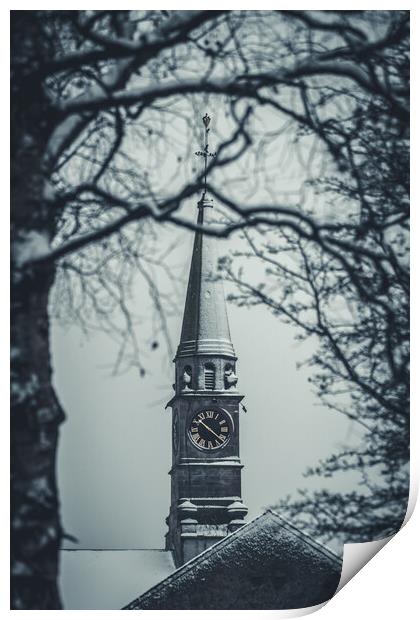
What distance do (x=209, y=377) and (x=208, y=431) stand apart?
80cm

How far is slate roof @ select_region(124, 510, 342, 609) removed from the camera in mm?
7773

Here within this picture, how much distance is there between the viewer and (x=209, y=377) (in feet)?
58.1

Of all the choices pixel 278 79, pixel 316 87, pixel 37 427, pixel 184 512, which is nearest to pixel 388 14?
pixel 316 87

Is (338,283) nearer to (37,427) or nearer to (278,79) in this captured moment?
(278,79)

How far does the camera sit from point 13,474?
5.82m

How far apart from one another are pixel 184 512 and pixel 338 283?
9.58 meters

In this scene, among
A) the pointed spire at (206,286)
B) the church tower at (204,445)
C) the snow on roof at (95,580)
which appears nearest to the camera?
the pointed spire at (206,286)

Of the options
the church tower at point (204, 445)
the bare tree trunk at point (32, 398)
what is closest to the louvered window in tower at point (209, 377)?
the church tower at point (204, 445)

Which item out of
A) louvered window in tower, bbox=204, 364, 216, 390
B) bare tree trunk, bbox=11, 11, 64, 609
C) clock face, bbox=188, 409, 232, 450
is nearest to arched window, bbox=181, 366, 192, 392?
louvered window in tower, bbox=204, 364, 216, 390

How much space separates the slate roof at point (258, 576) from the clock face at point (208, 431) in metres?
1.63

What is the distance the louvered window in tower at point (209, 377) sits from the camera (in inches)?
647

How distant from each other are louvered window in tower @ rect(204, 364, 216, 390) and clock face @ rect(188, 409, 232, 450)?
42 centimetres

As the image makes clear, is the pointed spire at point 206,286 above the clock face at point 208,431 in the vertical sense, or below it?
above

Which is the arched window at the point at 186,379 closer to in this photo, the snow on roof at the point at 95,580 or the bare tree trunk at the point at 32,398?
the snow on roof at the point at 95,580
